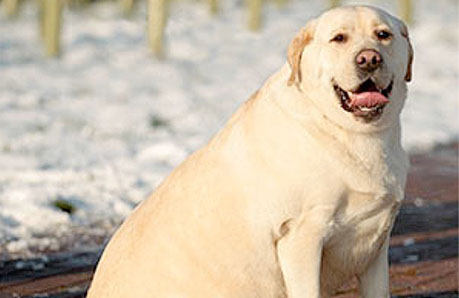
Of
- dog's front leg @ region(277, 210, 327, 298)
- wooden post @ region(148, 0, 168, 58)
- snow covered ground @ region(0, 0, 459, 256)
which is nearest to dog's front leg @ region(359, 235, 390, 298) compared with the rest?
dog's front leg @ region(277, 210, 327, 298)

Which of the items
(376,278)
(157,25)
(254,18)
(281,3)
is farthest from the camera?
(281,3)

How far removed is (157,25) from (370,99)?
45.5 ft

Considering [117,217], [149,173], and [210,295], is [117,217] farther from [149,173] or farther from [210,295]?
[210,295]

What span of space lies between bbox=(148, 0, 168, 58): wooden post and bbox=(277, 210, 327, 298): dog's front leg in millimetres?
13529

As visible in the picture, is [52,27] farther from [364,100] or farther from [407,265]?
[364,100]

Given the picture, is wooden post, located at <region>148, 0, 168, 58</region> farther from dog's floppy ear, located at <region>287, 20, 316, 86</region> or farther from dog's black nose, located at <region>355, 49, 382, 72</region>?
dog's black nose, located at <region>355, 49, 382, 72</region>

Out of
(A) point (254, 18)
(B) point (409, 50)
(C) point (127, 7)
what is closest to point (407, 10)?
(A) point (254, 18)

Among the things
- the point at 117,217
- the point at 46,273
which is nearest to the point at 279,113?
the point at 46,273

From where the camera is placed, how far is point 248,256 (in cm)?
414

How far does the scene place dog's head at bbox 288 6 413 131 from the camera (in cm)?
401

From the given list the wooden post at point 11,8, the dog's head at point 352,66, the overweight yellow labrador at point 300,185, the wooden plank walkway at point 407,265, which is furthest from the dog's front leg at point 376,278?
the wooden post at point 11,8

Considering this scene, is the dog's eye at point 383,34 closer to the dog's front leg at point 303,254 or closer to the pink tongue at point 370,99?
the pink tongue at point 370,99

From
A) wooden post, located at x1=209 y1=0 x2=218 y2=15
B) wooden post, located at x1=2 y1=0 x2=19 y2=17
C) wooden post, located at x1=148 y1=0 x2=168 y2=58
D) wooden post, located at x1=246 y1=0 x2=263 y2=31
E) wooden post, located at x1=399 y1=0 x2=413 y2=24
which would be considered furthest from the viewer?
wooden post, located at x1=2 y1=0 x2=19 y2=17

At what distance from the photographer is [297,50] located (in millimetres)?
4137
